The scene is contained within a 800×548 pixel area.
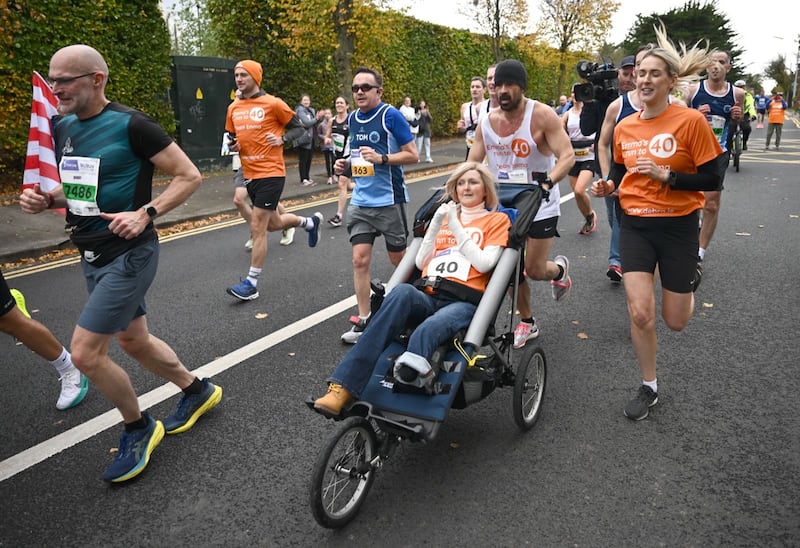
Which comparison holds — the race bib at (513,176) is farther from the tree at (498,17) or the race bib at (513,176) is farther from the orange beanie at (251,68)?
the tree at (498,17)

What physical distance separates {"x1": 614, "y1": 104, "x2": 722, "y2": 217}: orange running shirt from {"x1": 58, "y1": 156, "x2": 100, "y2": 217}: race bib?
2.88 meters

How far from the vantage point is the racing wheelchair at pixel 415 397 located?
2.81 m

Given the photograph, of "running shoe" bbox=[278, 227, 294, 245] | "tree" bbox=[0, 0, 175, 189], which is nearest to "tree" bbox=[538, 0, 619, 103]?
"tree" bbox=[0, 0, 175, 189]

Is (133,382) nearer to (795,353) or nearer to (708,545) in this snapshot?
(708,545)

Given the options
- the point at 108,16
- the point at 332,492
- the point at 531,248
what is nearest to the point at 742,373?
the point at 531,248

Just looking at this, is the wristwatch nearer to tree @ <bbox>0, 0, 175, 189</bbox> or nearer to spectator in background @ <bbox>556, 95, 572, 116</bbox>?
spectator in background @ <bbox>556, 95, 572, 116</bbox>

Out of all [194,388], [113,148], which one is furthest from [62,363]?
[113,148]

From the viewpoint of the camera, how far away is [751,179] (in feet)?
46.2

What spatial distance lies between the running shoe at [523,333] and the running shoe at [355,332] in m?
1.15

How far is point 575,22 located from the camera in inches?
1388

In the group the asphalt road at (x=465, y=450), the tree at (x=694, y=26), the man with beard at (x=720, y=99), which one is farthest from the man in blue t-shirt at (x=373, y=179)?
the tree at (x=694, y=26)

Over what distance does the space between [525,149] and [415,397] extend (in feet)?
7.13

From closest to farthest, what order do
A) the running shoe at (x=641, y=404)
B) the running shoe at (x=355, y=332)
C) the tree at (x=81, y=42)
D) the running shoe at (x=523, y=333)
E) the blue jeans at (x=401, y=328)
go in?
the blue jeans at (x=401, y=328) → the running shoe at (x=641, y=404) → the running shoe at (x=523, y=333) → the running shoe at (x=355, y=332) → the tree at (x=81, y=42)

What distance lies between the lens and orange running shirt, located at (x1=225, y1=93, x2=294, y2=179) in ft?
21.5
